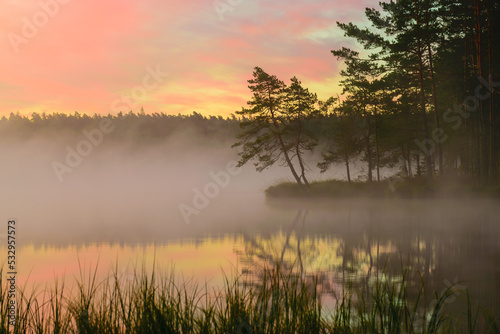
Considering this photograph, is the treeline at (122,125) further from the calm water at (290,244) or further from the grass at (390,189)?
the calm water at (290,244)

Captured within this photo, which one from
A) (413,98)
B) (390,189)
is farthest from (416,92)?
(390,189)

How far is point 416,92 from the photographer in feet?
157

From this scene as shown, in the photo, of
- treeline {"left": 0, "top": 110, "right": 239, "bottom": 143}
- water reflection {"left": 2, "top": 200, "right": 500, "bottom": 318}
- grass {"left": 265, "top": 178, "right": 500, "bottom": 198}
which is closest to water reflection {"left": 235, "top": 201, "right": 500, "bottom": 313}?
water reflection {"left": 2, "top": 200, "right": 500, "bottom": 318}

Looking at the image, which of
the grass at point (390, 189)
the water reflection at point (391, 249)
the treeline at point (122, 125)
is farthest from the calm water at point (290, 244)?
the treeline at point (122, 125)

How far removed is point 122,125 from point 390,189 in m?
84.4

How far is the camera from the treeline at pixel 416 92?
111 feet

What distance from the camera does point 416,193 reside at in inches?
1497

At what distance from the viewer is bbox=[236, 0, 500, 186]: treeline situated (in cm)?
3391

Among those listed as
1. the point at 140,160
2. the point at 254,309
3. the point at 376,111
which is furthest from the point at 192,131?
the point at 254,309

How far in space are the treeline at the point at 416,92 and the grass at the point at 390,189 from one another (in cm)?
94

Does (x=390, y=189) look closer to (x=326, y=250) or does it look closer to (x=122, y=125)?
(x=326, y=250)

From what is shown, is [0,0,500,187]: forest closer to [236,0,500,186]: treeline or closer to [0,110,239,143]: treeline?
[236,0,500,186]: treeline

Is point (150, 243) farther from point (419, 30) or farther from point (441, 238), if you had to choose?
point (419, 30)

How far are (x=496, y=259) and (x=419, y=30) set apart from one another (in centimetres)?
2316
